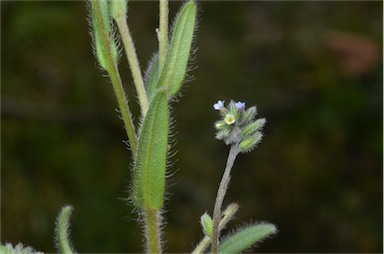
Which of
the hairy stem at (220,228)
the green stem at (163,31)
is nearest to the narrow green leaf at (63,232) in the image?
the hairy stem at (220,228)

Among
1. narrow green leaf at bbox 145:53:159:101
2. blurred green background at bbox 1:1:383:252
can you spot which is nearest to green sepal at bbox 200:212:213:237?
narrow green leaf at bbox 145:53:159:101

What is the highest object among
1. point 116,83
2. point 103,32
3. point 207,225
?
point 103,32

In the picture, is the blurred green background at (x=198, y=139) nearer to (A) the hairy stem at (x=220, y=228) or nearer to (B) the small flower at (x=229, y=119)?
(A) the hairy stem at (x=220, y=228)

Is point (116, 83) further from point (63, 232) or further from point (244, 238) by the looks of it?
point (244, 238)

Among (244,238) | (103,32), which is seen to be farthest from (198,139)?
(103,32)

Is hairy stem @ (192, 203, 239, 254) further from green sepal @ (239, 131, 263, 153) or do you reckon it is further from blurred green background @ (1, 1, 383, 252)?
blurred green background @ (1, 1, 383, 252)
